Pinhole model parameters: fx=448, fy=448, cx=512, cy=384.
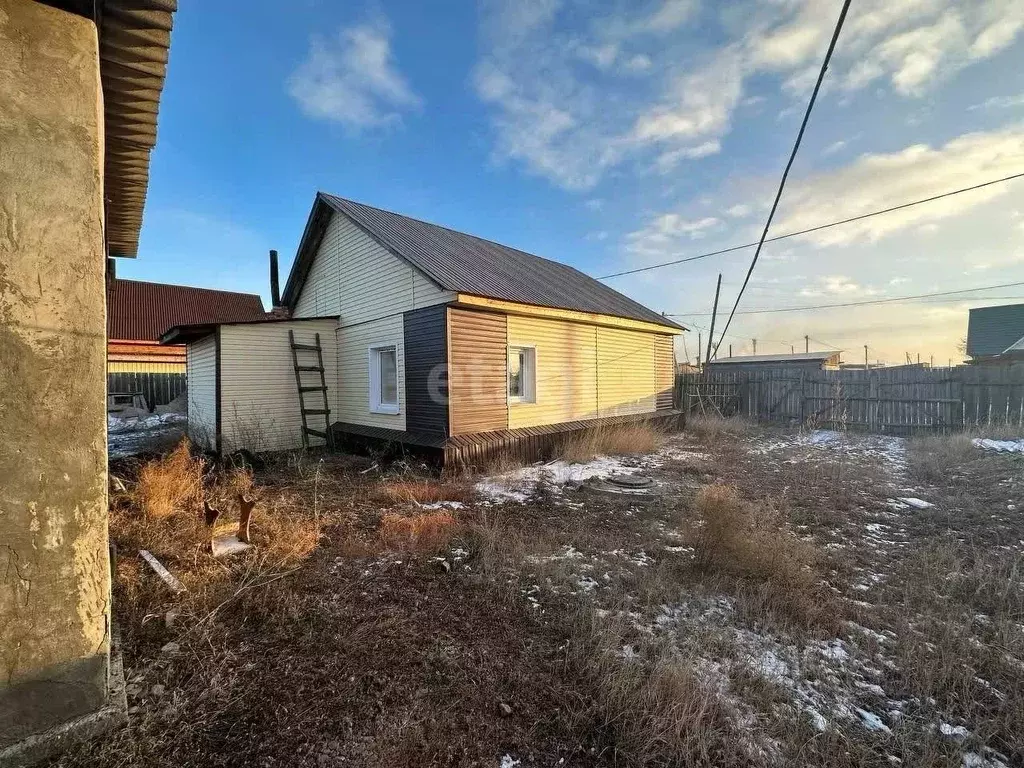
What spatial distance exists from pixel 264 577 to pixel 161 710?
58.1 inches

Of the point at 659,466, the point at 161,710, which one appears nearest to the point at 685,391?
the point at 659,466

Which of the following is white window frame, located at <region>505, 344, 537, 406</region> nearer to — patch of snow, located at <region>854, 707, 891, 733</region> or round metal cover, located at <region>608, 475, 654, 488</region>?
round metal cover, located at <region>608, 475, 654, 488</region>

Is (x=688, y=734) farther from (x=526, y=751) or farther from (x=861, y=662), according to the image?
(x=861, y=662)

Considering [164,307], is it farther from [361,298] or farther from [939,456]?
[939,456]

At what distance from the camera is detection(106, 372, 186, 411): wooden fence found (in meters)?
18.2

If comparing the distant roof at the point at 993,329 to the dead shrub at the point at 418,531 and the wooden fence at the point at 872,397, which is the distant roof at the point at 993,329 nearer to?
the wooden fence at the point at 872,397

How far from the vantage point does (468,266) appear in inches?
390

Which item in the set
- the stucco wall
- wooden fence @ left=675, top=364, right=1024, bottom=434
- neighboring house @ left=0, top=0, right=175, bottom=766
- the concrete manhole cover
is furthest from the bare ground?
wooden fence @ left=675, top=364, right=1024, bottom=434

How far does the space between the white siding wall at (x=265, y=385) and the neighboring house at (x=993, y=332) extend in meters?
30.8

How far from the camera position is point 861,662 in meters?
2.86

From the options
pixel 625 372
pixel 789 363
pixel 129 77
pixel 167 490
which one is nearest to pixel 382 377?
pixel 167 490

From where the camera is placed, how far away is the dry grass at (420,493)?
6363 millimetres

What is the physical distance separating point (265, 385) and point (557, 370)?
6.45 metres

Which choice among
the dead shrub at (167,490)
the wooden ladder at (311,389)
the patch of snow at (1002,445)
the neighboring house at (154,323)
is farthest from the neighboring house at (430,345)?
the neighboring house at (154,323)
